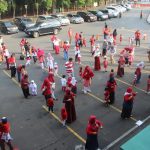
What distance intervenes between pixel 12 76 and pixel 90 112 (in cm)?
706

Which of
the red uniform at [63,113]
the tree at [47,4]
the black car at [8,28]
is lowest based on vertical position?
the red uniform at [63,113]

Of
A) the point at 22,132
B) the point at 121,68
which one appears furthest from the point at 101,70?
the point at 22,132

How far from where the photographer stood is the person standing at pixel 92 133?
10.9 m

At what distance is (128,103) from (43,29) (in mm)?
20206

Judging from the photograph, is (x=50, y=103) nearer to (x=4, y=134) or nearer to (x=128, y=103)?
(x=4, y=134)

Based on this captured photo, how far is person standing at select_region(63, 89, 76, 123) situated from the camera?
12781 mm

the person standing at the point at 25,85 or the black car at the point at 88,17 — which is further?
the black car at the point at 88,17

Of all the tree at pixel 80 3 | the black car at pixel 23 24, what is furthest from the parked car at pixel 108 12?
the black car at pixel 23 24

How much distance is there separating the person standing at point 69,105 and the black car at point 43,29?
758 inches

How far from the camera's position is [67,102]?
12828 millimetres

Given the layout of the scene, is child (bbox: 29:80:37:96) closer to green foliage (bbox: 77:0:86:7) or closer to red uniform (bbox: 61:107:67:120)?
red uniform (bbox: 61:107:67:120)

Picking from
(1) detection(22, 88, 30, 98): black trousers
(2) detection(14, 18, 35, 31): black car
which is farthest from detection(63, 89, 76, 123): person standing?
(2) detection(14, 18, 35, 31): black car

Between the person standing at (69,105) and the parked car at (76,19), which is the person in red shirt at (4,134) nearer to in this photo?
the person standing at (69,105)

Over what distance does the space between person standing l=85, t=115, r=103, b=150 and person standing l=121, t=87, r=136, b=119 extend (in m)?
2.58
